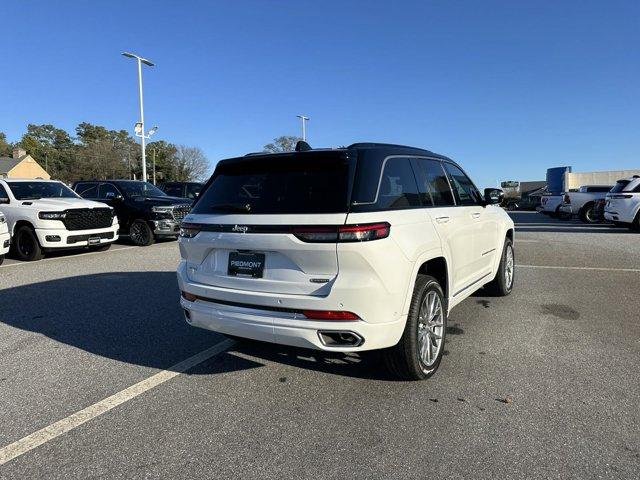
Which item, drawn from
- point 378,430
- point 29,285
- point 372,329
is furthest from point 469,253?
point 29,285

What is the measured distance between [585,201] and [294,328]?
20.9 m

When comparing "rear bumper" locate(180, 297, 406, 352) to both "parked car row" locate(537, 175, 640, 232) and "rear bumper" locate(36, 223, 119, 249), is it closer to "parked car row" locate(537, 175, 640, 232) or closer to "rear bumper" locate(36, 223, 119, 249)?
"rear bumper" locate(36, 223, 119, 249)

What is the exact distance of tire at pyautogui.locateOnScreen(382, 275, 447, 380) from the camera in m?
3.45

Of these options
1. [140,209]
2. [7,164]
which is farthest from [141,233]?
[7,164]

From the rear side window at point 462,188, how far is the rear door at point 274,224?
1.93m

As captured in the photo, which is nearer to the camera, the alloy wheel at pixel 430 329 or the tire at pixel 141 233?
the alloy wheel at pixel 430 329

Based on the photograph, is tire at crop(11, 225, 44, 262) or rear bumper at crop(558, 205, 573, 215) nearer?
tire at crop(11, 225, 44, 262)

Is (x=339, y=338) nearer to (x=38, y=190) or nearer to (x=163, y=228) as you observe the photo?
(x=163, y=228)

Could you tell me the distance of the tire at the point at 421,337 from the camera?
3.45 metres

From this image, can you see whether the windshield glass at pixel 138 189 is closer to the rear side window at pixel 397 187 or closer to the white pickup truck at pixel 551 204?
the rear side window at pixel 397 187

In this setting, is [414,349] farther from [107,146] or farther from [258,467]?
[107,146]

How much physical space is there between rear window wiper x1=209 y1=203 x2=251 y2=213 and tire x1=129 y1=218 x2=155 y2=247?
31.7 feet

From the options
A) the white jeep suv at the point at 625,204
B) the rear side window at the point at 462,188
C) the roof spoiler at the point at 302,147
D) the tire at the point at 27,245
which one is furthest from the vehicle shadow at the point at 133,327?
the white jeep suv at the point at 625,204

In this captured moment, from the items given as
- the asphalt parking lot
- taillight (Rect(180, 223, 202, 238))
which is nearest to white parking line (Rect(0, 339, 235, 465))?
the asphalt parking lot
